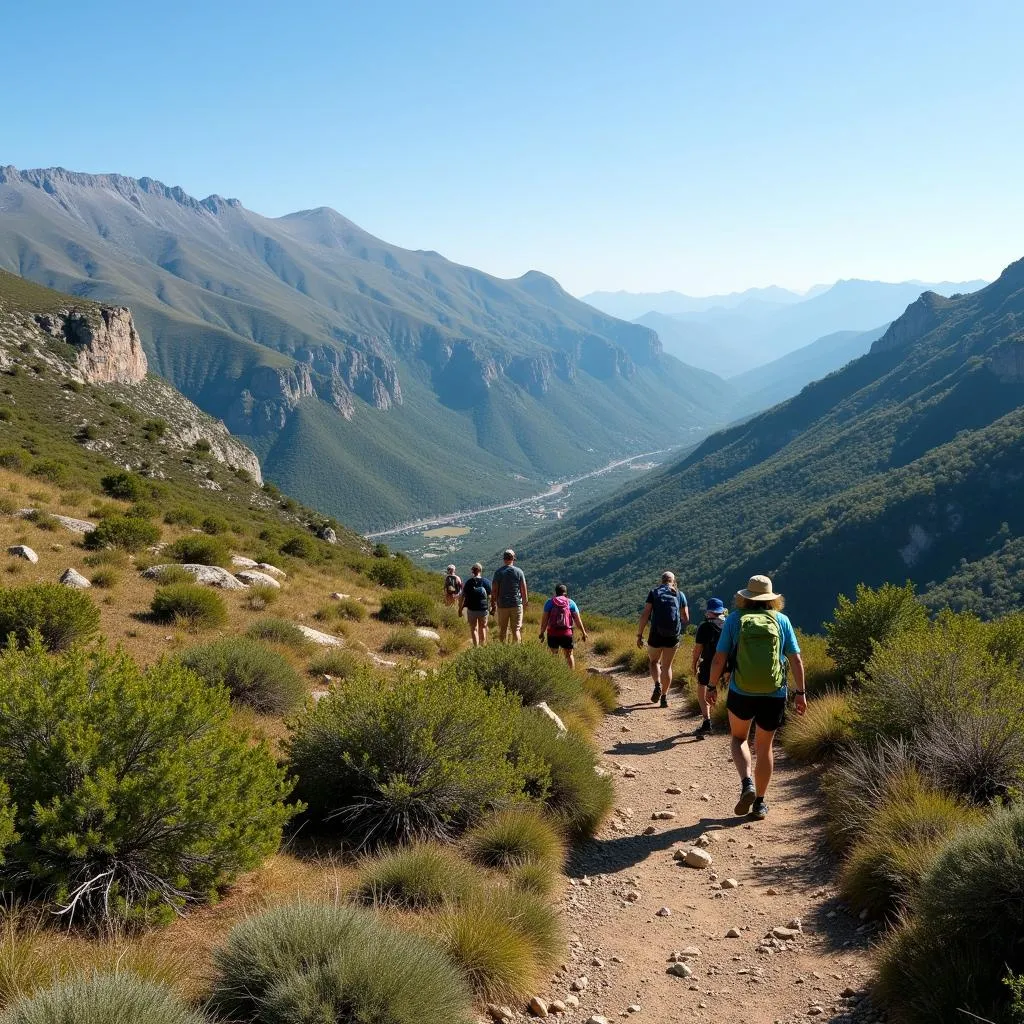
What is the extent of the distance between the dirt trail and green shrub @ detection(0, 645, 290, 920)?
2323 mm

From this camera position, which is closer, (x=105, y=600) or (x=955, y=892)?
(x=955, y=892)

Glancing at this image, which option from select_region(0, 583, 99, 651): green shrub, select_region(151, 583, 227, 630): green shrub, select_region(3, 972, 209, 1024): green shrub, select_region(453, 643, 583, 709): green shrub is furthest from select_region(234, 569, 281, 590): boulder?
select_region(3, 972, 209, 1024): green shrub

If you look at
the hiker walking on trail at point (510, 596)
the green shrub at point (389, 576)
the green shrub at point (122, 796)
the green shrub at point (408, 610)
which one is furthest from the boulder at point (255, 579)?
the green shrub at point (122, 796)

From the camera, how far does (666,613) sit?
37.8ft

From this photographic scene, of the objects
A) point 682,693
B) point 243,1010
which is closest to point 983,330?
point 682,693

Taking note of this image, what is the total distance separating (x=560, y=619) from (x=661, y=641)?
1.81 metres

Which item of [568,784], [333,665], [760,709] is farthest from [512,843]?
[333,665]

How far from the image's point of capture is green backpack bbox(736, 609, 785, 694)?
21.5 ft

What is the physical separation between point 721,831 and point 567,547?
145 m

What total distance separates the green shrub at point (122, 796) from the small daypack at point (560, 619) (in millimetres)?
7942

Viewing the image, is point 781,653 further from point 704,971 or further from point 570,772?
point 704,971

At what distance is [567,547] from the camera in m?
151

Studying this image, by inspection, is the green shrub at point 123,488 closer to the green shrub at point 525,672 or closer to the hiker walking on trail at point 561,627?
the hiker walking on trail at point 561,627

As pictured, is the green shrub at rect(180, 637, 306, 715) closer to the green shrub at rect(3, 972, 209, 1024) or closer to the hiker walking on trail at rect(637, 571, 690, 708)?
the green shrub at rect(3, 972, 209, 1024)
